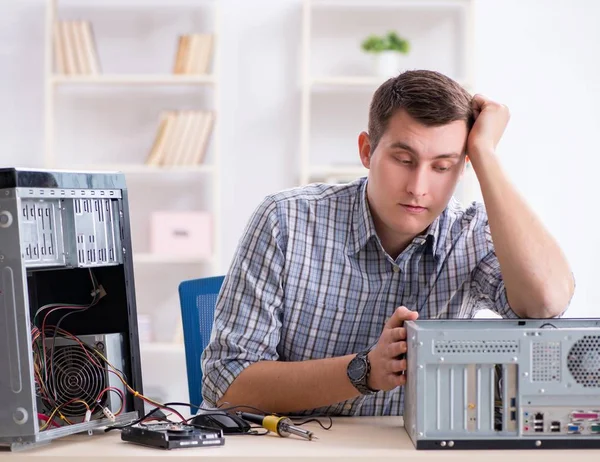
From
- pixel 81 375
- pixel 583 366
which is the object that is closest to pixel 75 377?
pixel 81 375

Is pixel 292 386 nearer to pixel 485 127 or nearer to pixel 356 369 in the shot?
pixel 356 369

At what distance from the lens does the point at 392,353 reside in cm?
131

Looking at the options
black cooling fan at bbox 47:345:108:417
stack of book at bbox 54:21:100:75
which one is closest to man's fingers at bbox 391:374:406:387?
black cooling fan at bbox 47:345:108:417

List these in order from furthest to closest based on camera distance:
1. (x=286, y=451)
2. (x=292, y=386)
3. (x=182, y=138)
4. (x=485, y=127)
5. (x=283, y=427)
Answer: (x=182, y=138), (x=485, y=127), (x=292, y=386), (x=283, y=427), (x=286, y=451)

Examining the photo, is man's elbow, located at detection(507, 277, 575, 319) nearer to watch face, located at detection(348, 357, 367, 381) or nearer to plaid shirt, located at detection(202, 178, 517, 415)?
plaid shirt, located at detection(202, 178, 517, 415)

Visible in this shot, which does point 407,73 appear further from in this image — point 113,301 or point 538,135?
point 538,135

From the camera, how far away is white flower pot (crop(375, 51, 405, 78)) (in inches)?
143

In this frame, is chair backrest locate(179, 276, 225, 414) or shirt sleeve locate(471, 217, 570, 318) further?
chair backrest locate(179, 276, 225, 414)

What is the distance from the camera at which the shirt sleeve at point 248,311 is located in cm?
157

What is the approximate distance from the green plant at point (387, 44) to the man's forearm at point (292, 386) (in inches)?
91.3

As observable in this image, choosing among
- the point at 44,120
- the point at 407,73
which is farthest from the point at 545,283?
the point at 44,120

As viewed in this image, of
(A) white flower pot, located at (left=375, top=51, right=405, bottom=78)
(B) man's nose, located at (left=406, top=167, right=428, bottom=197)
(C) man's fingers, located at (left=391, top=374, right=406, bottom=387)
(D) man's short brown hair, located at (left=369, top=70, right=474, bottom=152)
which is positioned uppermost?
(A) white flower pot, located at (left=375, top=51, right=405, bottom=78)

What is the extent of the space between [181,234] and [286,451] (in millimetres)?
2550

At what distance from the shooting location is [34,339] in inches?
53.2
